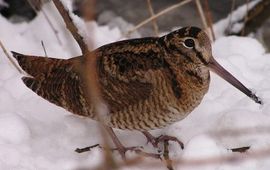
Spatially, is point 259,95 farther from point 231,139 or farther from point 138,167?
point 138,167

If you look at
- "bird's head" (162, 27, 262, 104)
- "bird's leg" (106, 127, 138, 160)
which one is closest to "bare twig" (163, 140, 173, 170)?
"bird's leg" (106, 127, 138, 160)

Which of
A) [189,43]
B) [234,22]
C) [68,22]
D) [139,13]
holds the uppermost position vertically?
[139,13]

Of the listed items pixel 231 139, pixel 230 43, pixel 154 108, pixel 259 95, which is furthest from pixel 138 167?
pixel 230 43

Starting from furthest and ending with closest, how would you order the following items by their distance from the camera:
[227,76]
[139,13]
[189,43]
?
[139,13] → [227,76] → [189,43]

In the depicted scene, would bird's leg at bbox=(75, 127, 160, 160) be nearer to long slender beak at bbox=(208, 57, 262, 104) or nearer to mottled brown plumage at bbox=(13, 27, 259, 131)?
mottled brown plumage at bbox=(13, 27, 259, 131)

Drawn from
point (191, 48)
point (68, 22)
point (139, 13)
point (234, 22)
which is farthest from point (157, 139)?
point (139, 13)

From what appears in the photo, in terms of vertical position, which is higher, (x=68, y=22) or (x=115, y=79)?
(x=68, y=22)

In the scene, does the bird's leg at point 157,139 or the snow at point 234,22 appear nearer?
the bird's leg at point 157,139

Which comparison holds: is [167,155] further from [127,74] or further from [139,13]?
[139,13]

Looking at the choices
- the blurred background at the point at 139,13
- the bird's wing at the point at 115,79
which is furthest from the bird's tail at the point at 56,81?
the blurred background at the point at 139,13

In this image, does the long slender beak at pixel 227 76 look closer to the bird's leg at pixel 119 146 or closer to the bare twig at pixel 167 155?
the bare twig at pixel 167 155
